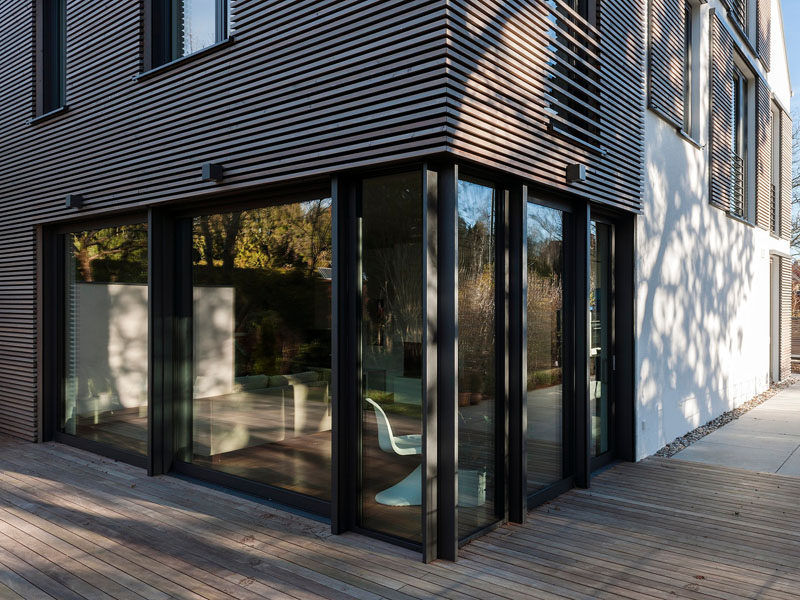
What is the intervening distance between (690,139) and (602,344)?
2.90 m

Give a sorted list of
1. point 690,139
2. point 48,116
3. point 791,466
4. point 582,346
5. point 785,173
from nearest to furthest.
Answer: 1. point 582,346
2. point 791,466
3. point 48,116
4. point 690,139
5. point 785,173

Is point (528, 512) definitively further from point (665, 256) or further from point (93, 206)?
point (93, 206)

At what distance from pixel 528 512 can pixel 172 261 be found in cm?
355

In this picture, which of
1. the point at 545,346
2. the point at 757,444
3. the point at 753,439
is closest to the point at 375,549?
the point at 545,346

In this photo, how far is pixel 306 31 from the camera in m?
4.08

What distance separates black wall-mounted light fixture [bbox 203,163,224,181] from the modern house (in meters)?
0.01

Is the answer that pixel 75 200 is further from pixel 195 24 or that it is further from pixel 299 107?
pixel 299 107

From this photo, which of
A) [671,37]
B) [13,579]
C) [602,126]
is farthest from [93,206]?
[671,37]

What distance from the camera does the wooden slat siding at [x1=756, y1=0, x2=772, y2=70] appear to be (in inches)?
402

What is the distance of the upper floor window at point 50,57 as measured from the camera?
21.4 feet

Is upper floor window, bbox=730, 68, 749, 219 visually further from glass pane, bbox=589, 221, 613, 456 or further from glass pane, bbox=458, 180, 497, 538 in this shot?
glass pane, bbox=458, 180, 497, 538

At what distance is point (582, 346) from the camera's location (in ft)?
16.5

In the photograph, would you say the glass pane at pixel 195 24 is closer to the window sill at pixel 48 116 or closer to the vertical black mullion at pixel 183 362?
the vertical black mullion at pixel 183 362

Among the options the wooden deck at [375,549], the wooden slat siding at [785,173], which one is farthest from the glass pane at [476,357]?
the wooden slat siding at [785,173]
